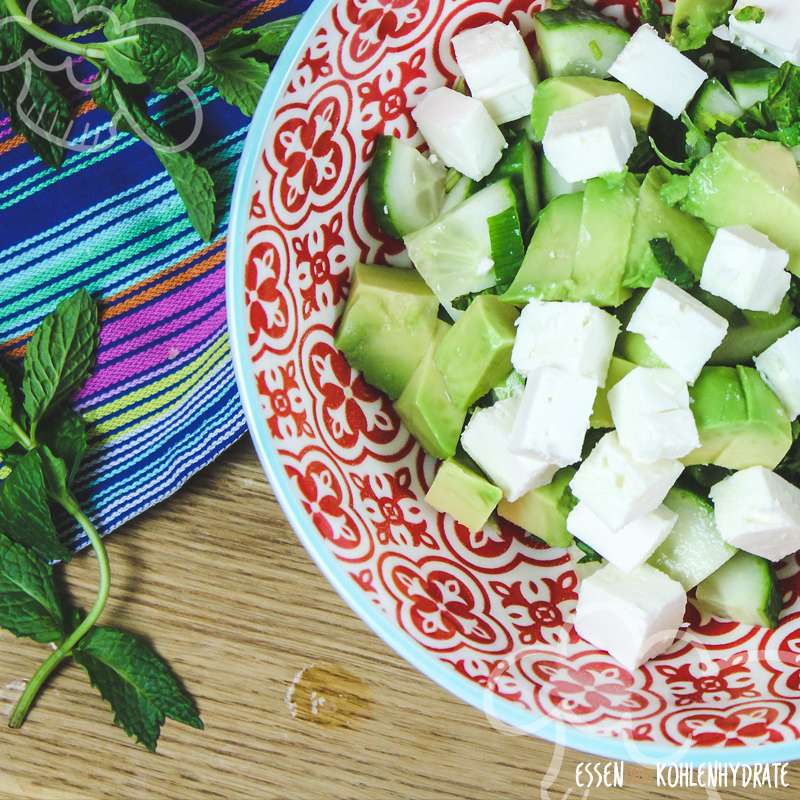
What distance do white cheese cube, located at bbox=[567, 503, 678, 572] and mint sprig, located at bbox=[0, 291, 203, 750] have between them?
0.82 metres

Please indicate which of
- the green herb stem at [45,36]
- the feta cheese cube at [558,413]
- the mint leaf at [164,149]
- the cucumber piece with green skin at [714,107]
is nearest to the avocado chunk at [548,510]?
the feta cheese cube at [558,413]

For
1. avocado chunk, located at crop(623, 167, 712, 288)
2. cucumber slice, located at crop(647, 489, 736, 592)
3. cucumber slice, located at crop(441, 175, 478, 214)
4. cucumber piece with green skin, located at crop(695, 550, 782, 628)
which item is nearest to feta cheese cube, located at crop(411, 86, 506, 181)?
cucumber slice, located at crop(441, 175, 478, 214)

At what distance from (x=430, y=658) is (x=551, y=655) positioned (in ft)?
0.70

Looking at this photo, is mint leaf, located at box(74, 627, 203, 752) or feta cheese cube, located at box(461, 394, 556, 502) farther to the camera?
mint leaf, located at box(74, 627, 203, 752)

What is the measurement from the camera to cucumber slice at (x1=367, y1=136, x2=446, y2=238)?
1392 mm

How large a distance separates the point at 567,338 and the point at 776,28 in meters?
0.55

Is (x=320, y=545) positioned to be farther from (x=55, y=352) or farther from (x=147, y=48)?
(x=147, y=48)

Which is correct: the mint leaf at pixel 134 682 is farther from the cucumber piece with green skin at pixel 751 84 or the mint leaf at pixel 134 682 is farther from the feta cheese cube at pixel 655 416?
the cucumber piece with green skin at pixel 751 84

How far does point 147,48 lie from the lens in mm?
1301

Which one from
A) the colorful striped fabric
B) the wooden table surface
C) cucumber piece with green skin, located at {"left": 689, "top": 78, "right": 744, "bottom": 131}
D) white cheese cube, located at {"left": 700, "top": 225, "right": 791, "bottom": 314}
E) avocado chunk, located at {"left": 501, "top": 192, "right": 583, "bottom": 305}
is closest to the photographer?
white cheese cube, located at {"left": 700, "top": 225, "right": 791, "bottom": 314}

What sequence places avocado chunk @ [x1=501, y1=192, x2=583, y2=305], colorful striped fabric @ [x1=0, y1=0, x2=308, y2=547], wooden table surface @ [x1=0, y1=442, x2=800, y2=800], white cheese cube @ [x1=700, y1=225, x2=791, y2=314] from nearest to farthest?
1. white cheese cube @ [x1=700, y1=225, x2=791, y2=314]
2. avocado chunk @ [x1=501, y1=192, x2=583, y2=305]
3. colorful striped fabric @ [x1=0, y1=0, x2=308, y2=547]
4. wooden table surface @ [x1=0, y1=442, x2=800, y2=800]

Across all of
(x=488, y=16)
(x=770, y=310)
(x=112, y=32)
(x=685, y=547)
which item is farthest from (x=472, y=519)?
(x=112, y=32)

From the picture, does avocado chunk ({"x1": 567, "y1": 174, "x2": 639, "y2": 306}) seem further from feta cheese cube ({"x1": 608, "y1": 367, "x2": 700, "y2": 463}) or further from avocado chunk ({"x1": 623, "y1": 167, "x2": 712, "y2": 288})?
feta cheese cube ({"x1": 608, "y1": 367, "x2": 700, "y2": 463})

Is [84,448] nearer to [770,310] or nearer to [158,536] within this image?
[158,536]
